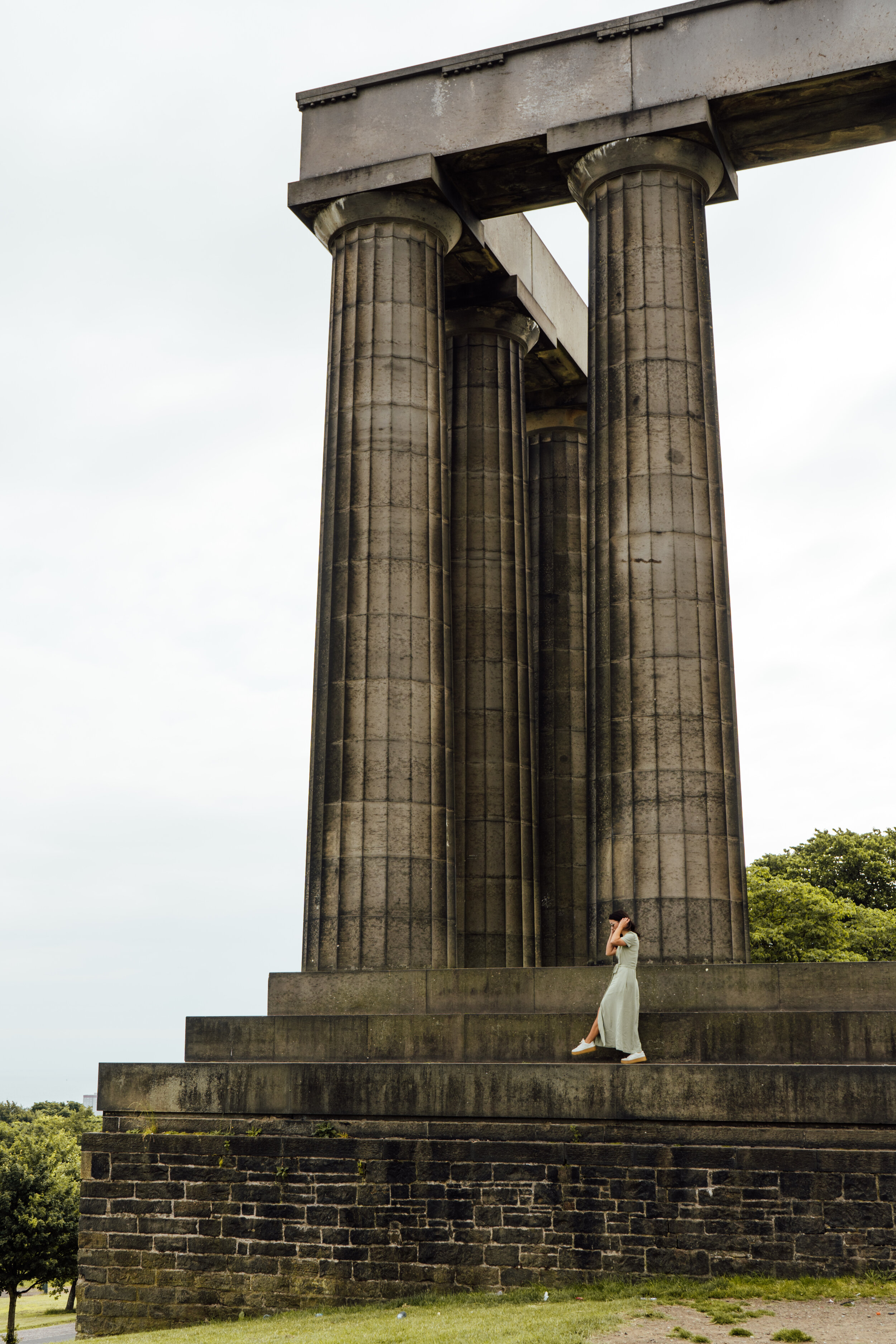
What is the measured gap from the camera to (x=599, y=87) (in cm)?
2577

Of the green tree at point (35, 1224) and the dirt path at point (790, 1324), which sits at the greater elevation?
the dirt path at point (790, 1324)

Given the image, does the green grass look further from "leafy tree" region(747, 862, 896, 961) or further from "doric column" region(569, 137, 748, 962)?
"doric column" region(569, 137, 748, 962)

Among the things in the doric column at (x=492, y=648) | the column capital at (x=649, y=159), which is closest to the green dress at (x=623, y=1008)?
the doric column at (x=492, y=648)

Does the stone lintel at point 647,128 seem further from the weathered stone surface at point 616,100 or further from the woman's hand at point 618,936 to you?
the woman's hand at point 618,936

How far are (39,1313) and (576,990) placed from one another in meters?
64.4

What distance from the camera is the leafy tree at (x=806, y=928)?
178 ft

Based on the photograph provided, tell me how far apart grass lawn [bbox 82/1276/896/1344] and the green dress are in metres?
3.04

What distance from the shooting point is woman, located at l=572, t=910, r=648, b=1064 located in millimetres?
18391

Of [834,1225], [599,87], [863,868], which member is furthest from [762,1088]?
[863,868]

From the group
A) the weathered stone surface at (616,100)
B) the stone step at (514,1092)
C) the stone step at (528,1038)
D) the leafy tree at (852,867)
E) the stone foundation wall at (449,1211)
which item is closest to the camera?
the stone foundation wall at (449,1211)

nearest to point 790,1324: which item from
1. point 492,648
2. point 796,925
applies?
point 492,648

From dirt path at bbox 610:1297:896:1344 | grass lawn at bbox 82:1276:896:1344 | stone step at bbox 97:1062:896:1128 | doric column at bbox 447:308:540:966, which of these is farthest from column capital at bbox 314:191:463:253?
dirt path at bbox 610:1297:896:1344

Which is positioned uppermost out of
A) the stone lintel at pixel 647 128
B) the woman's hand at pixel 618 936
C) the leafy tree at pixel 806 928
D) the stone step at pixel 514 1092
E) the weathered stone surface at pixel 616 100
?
the weathered stone surface at pixel 616 100

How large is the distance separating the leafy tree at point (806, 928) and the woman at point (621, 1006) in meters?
37.0
